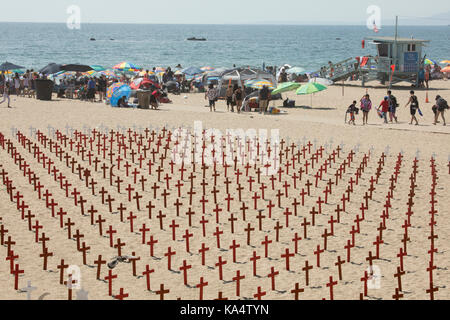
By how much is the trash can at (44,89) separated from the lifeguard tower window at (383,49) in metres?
23.8

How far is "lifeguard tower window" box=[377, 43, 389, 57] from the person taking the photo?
4766 centimetres

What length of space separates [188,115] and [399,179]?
13372mm

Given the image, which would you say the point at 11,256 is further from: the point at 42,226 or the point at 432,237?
the point at 432,237

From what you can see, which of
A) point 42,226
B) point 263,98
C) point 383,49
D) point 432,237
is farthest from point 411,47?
point 42,226

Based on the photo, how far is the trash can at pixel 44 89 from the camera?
115 feet

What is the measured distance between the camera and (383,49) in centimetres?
4803

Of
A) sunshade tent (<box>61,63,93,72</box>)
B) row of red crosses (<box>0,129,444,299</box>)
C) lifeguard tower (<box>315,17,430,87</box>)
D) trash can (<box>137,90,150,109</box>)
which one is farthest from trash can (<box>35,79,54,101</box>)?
lifeguard tower (<box>315,17,430,87</box>)

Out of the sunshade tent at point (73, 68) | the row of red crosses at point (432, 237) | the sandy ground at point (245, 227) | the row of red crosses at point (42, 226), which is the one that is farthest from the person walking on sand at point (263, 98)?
the sunshade tent at point (73, 68)

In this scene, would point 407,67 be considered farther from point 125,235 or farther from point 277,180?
point 125,235

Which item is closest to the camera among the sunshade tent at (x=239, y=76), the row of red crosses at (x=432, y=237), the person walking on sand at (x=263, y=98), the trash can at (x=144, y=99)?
the row of red crosses at (x=432, y=237)

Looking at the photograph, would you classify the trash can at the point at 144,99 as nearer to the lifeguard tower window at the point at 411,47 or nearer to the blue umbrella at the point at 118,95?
the blue umbrella at the point at 118,95

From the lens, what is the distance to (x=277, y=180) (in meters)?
17.5

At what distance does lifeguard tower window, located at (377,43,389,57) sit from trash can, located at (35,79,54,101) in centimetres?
2376

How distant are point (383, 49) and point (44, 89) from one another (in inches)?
958
